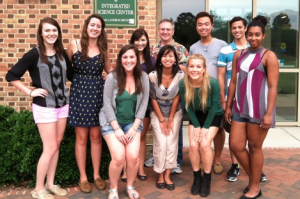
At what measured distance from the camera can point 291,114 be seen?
7.22 m

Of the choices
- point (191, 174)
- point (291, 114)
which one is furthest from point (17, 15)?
point (291, 114)

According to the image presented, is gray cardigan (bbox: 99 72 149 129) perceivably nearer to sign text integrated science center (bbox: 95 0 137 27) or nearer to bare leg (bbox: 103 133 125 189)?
bare leg (bbox: 103 133 125 189)

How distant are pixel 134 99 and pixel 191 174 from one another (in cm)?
143

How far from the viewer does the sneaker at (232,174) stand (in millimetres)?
4246

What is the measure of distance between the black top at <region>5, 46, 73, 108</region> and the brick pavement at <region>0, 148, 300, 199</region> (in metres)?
1.13

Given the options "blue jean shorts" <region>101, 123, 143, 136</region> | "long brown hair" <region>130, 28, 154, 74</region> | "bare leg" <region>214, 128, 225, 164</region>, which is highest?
"long brown hair" <region>130, 28, 154, 74</region>

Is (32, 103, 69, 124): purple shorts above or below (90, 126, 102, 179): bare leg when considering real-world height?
above

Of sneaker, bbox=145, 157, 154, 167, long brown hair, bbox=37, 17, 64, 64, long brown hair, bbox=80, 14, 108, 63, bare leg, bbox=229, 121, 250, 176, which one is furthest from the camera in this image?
sneaker, bbox=145, 157, 154, 167

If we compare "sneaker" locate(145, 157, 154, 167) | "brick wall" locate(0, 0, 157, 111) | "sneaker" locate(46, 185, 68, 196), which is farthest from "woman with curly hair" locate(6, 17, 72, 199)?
"brick wall" locate(0, 0, 157, 111)

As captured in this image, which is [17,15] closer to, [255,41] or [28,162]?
[28,162]

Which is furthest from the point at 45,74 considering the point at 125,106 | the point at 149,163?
the point at 149,163

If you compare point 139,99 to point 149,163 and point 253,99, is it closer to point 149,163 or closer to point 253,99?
point 253,99

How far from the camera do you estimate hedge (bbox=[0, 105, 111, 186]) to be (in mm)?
3961

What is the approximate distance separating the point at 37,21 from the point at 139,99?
2.54 m
